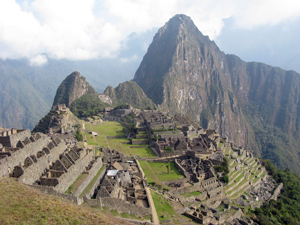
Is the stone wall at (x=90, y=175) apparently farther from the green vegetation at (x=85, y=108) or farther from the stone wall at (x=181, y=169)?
the green vegetation at (x=85, y=108)

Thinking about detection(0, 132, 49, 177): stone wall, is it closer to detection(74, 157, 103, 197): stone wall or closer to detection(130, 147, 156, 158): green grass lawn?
detection(74, 157, 103, 197): stone wall

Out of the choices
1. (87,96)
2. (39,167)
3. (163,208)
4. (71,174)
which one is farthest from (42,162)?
(87,96)

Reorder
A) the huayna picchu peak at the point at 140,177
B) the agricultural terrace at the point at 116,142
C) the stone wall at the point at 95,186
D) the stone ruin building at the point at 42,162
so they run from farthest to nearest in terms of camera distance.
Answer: the agricultural terrace at the point at 116,142 < the stone wall at the point at 95,186 < the stone ruin building at the point at 42,162 < the huayna picchu peak at the point at 140,177

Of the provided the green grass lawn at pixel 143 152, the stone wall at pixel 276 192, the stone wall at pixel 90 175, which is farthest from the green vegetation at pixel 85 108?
the stone wall at pixel 276 192

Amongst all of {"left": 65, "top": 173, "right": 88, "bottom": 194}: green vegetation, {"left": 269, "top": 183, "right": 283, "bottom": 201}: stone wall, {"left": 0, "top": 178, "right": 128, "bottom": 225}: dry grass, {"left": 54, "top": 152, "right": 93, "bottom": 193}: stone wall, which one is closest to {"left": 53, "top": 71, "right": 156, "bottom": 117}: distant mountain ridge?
{"left": 54, "top": 152, "right": 93, "bottom": 193}: stone wall

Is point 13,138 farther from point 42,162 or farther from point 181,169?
point 181,169

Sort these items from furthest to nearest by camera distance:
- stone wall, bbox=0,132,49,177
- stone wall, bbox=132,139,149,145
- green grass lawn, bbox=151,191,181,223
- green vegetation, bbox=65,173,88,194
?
stone wall, bbox=132,139,149,145 < green grass lawn, bbox=151,191,181,223 < green vegetation, bbox=65,173,88,194 < stone wall, bbox=0,132,49,177
